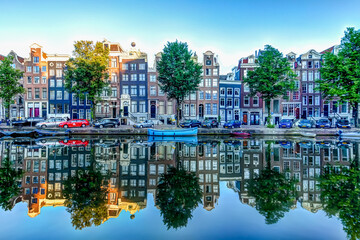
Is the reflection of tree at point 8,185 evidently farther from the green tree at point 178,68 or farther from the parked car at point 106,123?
the green tree at point 178,68

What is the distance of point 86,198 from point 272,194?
24.9 ft

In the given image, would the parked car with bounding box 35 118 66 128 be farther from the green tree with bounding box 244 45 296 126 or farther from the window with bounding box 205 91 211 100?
the green tree with bounding box 244 45 296 126

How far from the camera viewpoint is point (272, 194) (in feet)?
31.1

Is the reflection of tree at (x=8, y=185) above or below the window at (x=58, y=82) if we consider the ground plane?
below

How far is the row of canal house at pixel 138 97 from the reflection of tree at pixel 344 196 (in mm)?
42559

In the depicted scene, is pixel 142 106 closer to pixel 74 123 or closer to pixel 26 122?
pixel 74 123

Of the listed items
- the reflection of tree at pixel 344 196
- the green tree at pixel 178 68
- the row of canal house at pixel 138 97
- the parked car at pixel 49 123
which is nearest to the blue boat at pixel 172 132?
the green tree at pixel 178 68

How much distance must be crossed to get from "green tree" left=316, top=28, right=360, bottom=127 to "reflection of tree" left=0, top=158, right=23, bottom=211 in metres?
43.0

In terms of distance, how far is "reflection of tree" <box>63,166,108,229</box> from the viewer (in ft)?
23.7

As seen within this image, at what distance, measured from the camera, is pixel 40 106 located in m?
55.5

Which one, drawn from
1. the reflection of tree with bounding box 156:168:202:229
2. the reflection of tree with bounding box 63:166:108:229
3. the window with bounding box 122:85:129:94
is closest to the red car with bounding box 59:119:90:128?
the window with bounding box 122:85:129:94

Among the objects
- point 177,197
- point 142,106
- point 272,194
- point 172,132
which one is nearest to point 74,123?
point 142,106

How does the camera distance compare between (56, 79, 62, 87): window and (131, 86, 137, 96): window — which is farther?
(56, 79, 62, 87): window

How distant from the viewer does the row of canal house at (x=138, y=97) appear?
5469 cm
